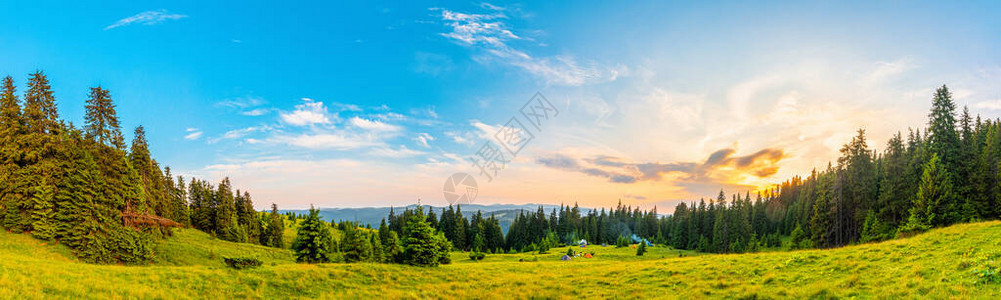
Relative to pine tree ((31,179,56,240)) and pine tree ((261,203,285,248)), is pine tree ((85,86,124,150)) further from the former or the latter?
pine tree ((261,203,285,248))

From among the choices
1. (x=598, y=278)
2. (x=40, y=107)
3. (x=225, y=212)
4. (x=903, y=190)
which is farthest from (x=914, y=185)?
(x=225, y=212)

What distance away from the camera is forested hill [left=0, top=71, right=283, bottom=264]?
102 feet

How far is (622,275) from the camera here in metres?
26.7

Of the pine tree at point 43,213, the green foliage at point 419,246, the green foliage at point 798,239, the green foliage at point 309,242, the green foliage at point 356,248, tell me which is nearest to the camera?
the pine tree at point 43,213

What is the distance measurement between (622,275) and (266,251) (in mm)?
51081

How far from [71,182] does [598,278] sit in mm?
47021

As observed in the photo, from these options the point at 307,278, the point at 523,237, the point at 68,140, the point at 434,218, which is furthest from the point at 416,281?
the point at 523,237

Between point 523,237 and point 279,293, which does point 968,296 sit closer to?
point 279,293

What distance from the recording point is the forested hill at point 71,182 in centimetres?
3119

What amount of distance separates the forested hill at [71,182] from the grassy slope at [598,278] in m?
2.13

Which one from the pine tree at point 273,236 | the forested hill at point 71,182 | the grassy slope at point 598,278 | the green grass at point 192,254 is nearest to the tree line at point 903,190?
the grassy slope at point 598,278

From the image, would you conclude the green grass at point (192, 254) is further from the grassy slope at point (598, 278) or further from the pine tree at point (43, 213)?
the grassy slope at point (598, 278)

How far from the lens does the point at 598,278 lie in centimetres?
2652

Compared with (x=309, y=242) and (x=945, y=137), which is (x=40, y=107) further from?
(x=945, y=137)
